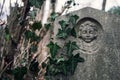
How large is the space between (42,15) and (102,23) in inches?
111

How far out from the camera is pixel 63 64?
15.4 ft

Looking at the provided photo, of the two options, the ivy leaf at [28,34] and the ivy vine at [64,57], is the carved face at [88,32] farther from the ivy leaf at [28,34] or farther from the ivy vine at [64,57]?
the ivy leaf at [28,34]

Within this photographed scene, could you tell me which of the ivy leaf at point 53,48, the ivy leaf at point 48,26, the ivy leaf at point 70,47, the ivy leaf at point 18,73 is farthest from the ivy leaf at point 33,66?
the ivy leaf at point 48,26

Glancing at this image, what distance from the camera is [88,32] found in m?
4.77

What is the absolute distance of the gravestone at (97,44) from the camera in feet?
15.5

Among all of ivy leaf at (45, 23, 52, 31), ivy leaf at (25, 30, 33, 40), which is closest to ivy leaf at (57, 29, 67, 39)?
ivy leaf at (25, 30, 33, 40)

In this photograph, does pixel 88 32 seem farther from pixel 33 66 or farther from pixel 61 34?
pixel 33 66

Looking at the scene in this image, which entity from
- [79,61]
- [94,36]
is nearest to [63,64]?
[79,61]

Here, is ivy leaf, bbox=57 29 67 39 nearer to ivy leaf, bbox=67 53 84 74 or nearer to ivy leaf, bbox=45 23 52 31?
ivy leaf, bbox=67 53 84 74

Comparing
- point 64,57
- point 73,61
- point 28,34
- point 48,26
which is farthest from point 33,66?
point 48,26

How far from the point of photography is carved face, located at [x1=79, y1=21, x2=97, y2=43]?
4.77 m

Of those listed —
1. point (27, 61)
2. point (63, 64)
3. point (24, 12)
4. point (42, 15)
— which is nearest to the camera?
point (24, 12)

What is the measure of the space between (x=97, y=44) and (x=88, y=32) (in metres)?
0.19

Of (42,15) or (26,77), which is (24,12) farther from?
(42,15)
